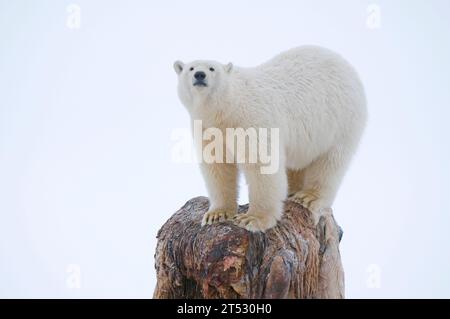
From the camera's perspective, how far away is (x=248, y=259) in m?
6.76

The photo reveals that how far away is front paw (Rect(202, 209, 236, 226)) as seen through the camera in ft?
24.3

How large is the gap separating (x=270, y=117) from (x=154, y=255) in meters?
2.24

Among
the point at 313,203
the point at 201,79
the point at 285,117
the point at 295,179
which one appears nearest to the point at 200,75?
the point at 201,79

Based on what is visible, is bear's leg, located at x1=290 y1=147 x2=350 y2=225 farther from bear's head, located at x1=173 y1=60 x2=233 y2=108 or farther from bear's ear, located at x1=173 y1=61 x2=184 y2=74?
bear's ear, located at x1=173 y1=61 x2=184 y2=74

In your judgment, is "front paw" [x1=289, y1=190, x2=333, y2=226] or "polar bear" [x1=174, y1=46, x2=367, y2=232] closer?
"polar bear" [x1=174, y1=46, x2=367, y2=232]

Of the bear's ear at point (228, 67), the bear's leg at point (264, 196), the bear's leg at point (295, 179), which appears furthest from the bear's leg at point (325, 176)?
the bear's ear at point (228, 67)

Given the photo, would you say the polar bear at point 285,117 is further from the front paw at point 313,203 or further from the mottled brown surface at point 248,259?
the mottled brown surface at point 248,259

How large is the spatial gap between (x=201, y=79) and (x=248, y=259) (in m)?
2.07

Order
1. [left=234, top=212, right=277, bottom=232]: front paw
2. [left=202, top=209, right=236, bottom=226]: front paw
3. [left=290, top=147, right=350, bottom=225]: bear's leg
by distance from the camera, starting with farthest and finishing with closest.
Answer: [left=290, top=147, right=350, bottom=225]: bear's leg → [left=202, top=209, right=236, bottom=226]: front paw → [left=234, top=212, right=277, bottom=232]: front paw

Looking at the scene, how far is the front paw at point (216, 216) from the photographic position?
7.41m

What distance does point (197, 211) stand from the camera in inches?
316

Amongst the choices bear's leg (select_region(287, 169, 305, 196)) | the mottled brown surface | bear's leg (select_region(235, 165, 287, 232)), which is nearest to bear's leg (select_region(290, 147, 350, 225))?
bear's leg (select_region(287, 169, 305, 196))

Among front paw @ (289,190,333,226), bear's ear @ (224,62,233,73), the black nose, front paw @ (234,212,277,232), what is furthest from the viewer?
front paw @ (289,190,333,226)

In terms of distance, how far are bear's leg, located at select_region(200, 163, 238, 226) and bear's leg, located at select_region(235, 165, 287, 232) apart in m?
0.37
